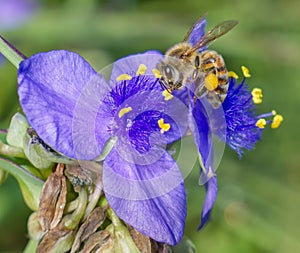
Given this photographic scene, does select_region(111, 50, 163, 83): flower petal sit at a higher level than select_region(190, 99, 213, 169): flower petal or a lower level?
higher

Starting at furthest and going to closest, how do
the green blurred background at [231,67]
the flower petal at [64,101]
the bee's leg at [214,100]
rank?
the green blurred background at [231,67] → the bee's leg at [214,100] → the flower petal at [64,101]

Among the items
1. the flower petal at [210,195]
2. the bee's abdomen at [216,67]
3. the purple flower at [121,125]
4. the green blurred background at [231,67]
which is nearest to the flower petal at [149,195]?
the purple flower at [121,125]

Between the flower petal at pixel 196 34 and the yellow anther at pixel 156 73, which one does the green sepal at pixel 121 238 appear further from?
the flower petal at pixel 196 34

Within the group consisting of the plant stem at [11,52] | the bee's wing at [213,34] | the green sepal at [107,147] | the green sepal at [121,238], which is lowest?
the green sepal at [121,238]

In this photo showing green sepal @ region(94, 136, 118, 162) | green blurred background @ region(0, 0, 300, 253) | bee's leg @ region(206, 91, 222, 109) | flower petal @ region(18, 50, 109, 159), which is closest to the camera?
flower petal @ region(18, 50, 109, 159)

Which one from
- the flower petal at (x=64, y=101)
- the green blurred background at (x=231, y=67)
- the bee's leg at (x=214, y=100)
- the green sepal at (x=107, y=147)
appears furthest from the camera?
the green blurred background at (x=231, y=67)

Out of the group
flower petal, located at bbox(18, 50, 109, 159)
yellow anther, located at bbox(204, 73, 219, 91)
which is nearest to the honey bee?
yellow anther, located at bbox(204, 73, 219, 91)

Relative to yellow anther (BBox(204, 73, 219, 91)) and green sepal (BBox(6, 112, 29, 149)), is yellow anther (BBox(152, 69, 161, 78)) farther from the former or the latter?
green sepal (BBox(6, 112, 29, 149))
